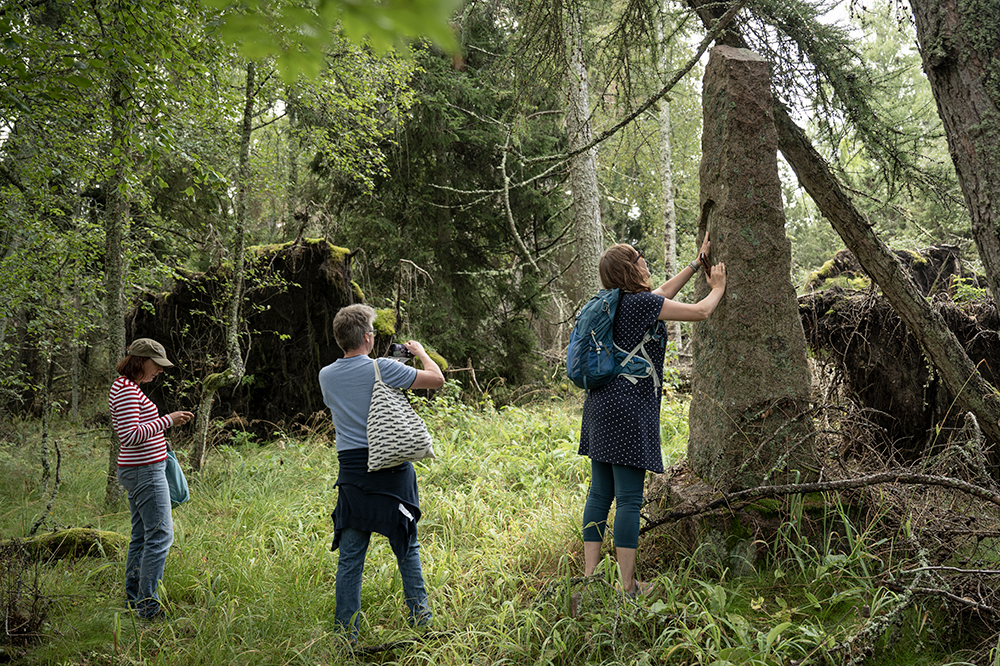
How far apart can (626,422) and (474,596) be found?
1556 mm

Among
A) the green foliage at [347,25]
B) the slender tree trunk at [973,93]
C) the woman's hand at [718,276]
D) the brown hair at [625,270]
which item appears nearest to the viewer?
the green foliage at [347,25]

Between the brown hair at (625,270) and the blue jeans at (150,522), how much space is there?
303 centimetres

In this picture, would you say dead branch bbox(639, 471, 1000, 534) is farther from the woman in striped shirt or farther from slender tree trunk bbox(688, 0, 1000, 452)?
the woman in striped shirt

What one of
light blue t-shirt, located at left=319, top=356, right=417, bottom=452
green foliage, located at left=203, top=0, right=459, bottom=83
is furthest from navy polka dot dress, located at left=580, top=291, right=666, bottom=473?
green foliage, located at left=203, top=0, right=459, bottom=83

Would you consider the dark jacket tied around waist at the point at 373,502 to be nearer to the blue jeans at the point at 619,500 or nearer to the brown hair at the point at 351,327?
the brown hair at the point at 351,327

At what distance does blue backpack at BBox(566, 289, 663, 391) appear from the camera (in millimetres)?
3057

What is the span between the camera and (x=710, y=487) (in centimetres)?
351

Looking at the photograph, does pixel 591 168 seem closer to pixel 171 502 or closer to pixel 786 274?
pixel 786 274

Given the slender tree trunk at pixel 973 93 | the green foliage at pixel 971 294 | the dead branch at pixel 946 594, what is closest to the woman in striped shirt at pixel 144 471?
the dead branch at pixel 946 594

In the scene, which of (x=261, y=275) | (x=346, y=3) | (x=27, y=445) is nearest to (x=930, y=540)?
(x=346, y=3)

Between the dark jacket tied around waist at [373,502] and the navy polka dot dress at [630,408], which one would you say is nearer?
the navy polka dot dress at [630,408]

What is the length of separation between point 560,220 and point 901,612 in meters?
10.4

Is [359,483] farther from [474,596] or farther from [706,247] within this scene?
[706,247]

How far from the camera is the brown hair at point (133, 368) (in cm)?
371
